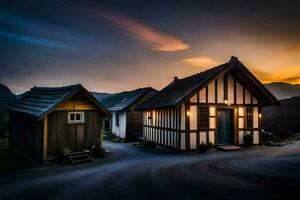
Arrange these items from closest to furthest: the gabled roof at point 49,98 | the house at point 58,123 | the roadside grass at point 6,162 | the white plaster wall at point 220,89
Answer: the roadside grass at point 6,162 < the gabled roof at point 49,98 < the house at point 58,123 < the white plaster wall at point 220,89

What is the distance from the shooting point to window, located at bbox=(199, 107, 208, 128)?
18.6m

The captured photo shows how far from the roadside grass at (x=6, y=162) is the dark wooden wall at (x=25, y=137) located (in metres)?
0.66

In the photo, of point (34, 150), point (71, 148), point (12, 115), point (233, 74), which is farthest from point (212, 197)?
point (12, 115)

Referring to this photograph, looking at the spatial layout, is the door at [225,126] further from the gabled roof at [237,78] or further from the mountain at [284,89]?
the mountain at [284,89]

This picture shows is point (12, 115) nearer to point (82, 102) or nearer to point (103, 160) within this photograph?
point (82, 102)

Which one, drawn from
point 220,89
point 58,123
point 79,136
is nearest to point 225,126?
point 220,89

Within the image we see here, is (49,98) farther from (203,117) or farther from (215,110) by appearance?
(215,110)

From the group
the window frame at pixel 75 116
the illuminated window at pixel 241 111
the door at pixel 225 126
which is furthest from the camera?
the illuminated window at pixel 241 111

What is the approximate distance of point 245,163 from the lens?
12984 millimetres

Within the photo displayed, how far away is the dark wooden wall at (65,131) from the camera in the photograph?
1523 centimetres

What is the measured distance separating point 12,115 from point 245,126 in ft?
62.9

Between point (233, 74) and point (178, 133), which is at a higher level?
point (233, 74)

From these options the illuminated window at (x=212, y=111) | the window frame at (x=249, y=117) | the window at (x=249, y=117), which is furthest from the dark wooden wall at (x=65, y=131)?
the window at (x=249, y=117)

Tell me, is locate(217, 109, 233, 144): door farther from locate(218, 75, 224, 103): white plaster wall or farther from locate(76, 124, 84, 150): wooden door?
locate(76, 124, 84, 150): wooden door
